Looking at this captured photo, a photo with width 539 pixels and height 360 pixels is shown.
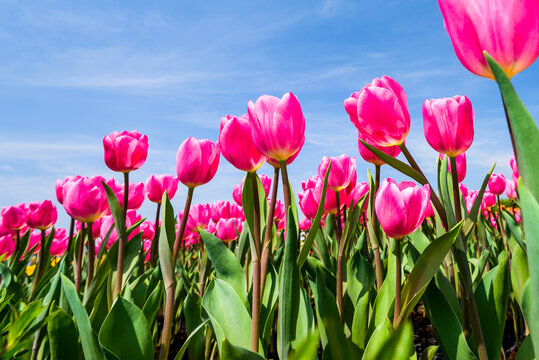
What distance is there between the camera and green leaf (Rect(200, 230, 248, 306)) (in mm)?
1588

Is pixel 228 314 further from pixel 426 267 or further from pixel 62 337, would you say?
pixel 426 267

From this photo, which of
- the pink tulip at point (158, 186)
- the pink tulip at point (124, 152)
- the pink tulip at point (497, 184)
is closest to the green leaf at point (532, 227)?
the pink tulip at point (124, 152)

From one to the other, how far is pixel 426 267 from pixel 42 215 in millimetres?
2429

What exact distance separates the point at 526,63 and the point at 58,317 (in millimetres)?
1396

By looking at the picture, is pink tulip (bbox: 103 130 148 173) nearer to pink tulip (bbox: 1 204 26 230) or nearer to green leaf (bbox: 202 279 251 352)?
green leaf (bbox: 202 279 251 352)

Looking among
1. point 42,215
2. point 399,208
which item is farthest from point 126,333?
point 42,215

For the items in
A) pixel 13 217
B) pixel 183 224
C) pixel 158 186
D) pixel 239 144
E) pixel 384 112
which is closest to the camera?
pixel 384 112

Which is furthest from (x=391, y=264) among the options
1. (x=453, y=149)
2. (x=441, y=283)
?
(x=453, y=149)

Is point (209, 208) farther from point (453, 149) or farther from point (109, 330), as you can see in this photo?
point (453, 149)

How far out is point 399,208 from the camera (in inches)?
44.6

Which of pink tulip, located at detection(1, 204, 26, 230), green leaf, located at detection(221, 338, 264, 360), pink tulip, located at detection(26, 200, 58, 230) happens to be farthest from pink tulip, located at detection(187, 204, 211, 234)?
green leaf, located at detection(221, 338, 264, 360)

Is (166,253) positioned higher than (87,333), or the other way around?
(166,253)

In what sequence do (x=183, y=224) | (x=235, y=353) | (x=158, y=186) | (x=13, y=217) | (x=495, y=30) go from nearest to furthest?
(x=495, y=30) → (x=235, y=353) → (x=183, y=224) → (x=158, y=186) → (x=13, y=217)

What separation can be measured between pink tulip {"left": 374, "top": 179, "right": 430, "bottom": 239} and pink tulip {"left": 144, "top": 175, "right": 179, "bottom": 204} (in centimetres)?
130
